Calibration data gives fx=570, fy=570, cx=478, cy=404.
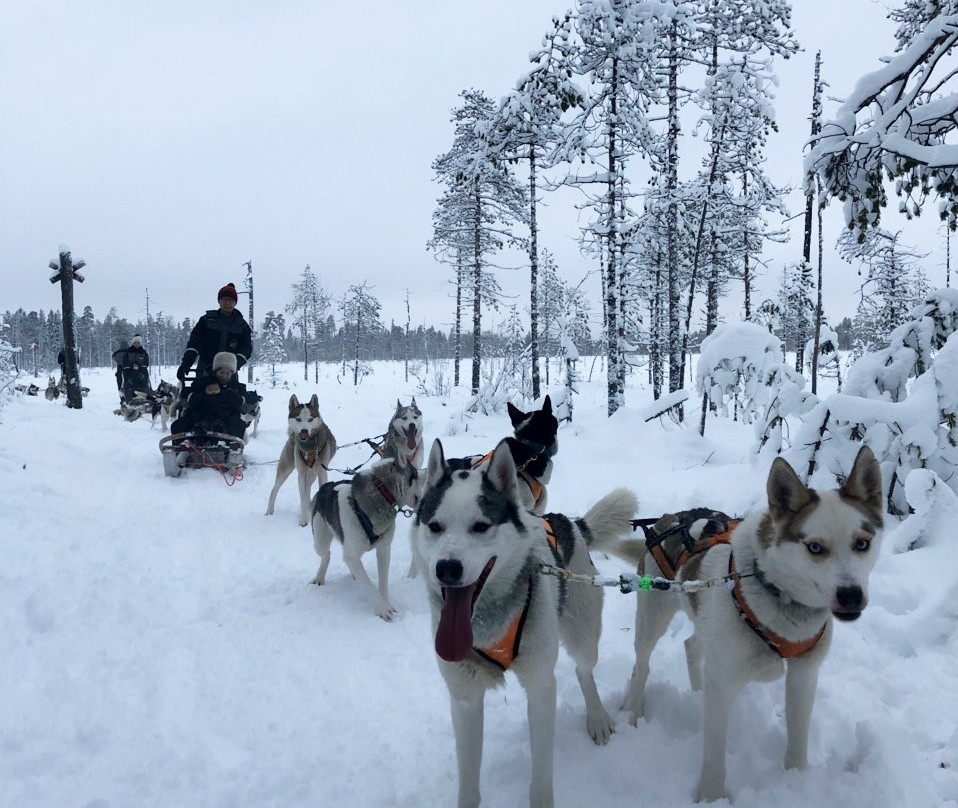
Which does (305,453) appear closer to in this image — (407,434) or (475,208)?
(407,434)

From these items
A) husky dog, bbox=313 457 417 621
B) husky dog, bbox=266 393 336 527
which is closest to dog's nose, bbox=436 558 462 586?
husky dog, bbox=313 457 417 621

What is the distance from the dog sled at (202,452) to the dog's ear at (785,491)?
25.7 feet

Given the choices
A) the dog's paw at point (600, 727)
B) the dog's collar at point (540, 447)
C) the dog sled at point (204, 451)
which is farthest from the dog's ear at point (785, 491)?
the dog sled at point (204, 451)

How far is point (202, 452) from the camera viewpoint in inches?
339

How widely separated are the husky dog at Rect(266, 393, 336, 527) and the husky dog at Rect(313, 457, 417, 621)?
78.1 inches

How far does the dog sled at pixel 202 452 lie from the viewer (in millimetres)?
8570

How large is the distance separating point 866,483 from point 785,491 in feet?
0.98

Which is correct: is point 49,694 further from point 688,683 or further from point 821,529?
point 821,529

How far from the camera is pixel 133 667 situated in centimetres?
335

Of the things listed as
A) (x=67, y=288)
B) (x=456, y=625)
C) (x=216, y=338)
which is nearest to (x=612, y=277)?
(x=216, y=338)

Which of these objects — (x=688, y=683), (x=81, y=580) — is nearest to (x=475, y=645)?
(x=688, y=683)

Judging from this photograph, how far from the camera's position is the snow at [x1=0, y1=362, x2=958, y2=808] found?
2430 mm

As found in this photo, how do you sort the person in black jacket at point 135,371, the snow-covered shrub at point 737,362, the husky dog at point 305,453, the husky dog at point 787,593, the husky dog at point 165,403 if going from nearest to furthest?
the husky dog at point 787,593 < the husky dog at point 305,453 < the snow-covered shrub at point 737,362 < the husky dog at point 165,403 < the person in black jacket at point 135,371

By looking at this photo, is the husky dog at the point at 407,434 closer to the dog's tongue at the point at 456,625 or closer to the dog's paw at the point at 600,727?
the dog's paw at the point at 600,727
